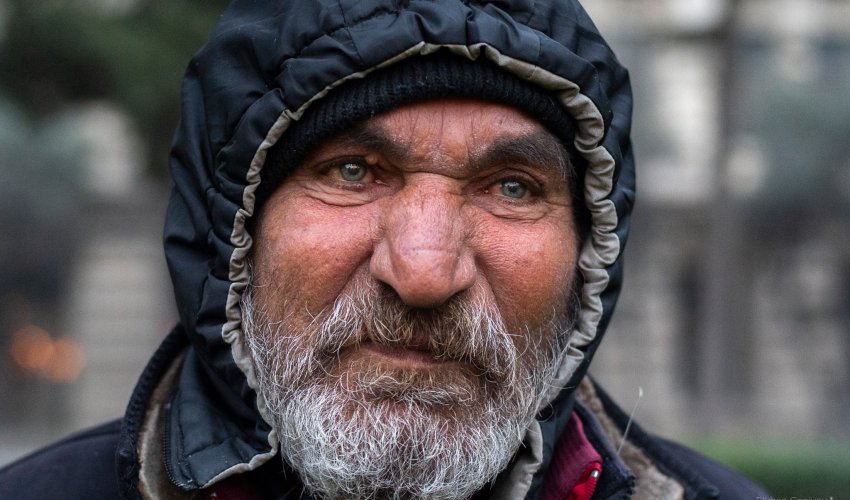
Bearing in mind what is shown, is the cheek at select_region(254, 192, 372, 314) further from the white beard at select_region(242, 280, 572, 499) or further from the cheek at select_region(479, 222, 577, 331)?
the cheek at select_region(479, 222, 577, 331)

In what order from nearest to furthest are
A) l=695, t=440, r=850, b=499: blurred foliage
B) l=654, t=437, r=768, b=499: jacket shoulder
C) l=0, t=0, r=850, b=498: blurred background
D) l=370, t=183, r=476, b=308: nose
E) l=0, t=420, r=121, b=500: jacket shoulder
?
l=370, t=183, r=476, b=308: nose < l=0, t=420, r=121, b=500: jacket shoulder < l=654, t=437, r=768, b=499: jacket shoulder < l=695, t=440, r=850, b=499: blurred foliage < l=0, t=0, r=850, b=498: blurred background

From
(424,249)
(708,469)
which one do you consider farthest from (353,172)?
(708,469)

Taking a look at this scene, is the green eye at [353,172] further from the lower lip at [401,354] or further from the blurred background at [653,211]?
the blurred background at [653,211]

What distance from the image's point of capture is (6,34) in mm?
10844

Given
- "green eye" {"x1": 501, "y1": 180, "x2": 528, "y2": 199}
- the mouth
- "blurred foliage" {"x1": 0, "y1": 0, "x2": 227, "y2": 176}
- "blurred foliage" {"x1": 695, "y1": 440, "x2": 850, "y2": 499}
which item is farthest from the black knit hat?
"blurred foliage" {"x1": 0, "y1": 0, "x2": 227, "y2": 176}

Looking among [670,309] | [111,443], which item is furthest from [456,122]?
[670,309]

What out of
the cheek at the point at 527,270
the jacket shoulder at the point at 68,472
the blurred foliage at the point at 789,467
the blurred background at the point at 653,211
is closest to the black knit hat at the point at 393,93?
the cheek at the point at 527,270

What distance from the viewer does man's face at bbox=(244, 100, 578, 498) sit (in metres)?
2.32

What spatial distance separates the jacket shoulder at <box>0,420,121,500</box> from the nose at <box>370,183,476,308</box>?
32.5 inches

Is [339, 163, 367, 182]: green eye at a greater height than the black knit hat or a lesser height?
lesser

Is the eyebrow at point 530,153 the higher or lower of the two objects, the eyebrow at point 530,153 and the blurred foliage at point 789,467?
the higher

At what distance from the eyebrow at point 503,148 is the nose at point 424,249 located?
98 mm

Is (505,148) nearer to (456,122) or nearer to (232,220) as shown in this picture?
(456,122)

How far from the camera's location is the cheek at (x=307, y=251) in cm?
236
